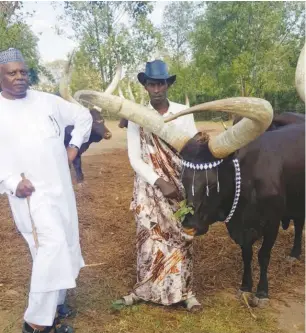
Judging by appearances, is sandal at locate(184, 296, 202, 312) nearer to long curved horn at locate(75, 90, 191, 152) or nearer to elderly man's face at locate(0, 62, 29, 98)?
long curved horn at locate(75, 90, 191, 152)

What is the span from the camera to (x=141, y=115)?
10.5 ft

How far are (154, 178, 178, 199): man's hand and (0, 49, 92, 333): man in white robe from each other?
27.7 inches

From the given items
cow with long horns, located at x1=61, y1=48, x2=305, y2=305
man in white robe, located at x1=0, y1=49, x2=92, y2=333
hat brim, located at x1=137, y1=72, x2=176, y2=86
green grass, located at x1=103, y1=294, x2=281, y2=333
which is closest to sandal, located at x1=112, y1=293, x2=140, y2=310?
green grass, located at x1=103, y1=294, x2=281, y2=333

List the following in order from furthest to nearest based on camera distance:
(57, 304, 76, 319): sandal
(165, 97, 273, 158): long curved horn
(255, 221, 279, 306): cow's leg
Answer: (255, 221, 279, 306): cow's leg → (57, 304, 76, 319): sandal → (165, 97, 273, 158): long curved horn

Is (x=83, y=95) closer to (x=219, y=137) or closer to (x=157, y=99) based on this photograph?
(x=157, y=99)

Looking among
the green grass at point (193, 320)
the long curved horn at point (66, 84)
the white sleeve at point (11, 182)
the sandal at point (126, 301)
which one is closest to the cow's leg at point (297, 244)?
the green grass at point (193, 320)

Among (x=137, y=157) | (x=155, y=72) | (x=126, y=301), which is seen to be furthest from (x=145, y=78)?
(x=126, y=301)

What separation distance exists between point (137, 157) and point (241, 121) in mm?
919

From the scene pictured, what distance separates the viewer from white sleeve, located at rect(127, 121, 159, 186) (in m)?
3.38

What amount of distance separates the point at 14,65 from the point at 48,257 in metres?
1.35

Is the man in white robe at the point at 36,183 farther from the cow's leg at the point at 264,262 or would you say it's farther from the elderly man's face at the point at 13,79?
the cow's leg at the point at 264,262

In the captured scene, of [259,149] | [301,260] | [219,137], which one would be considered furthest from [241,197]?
[301,260]

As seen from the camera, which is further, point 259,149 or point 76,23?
point 76,23

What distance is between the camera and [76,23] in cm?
1769
